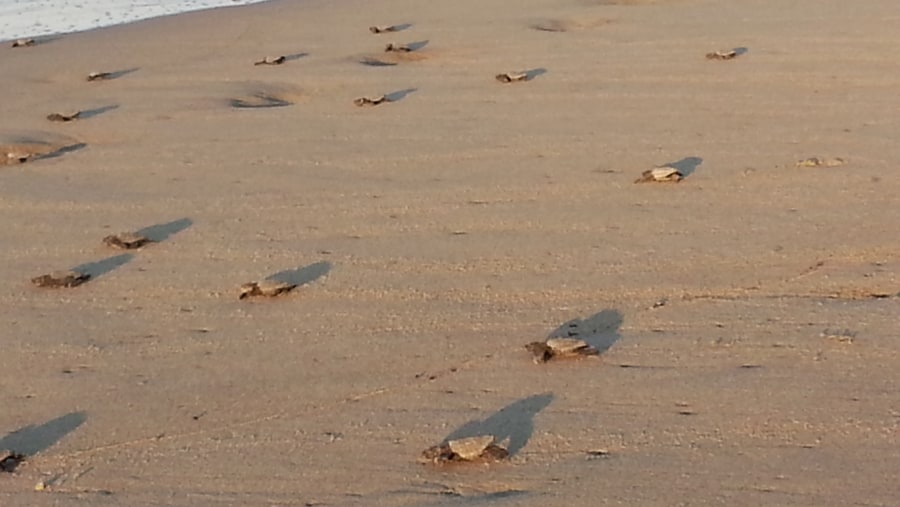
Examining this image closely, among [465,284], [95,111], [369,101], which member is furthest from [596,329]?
[95,111]

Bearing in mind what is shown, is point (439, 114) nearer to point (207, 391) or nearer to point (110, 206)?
point (110, 206)

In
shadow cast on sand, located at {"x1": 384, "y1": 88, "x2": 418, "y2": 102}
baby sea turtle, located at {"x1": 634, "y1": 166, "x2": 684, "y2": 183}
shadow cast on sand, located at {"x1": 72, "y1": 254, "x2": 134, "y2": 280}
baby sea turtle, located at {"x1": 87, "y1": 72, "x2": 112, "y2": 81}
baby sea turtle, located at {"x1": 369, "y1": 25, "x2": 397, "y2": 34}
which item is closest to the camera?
shadow cast on sand, located at {"x1": 72, "y1": 254, "x2": 134, "y2": 280}

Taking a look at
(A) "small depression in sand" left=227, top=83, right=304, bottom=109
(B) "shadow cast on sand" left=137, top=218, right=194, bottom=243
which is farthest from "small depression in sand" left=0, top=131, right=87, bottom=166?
(B) "shadow cast on sand" left=137, top=218, right=194, bottom=243

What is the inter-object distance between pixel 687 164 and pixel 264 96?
2.51 meters

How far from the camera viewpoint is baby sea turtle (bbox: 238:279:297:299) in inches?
143

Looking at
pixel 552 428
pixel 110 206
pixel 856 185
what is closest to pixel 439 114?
pixel 110 206

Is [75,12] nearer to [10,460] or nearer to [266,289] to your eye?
[266,289]

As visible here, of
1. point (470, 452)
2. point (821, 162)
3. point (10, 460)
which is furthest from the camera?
point (821, 162)

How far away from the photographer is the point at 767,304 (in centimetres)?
338

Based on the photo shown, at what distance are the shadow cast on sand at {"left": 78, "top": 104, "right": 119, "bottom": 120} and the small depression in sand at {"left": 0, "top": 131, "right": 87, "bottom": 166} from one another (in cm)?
32

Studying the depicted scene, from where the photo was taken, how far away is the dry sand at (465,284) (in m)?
2.70

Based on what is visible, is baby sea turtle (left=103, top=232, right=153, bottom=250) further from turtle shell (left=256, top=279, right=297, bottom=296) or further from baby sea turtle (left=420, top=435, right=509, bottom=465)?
baby sea turtle (left=420, top=435, right=509, bottom=465)

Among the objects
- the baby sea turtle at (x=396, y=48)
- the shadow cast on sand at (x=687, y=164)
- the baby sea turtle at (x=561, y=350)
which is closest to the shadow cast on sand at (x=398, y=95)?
the baby sea turtle at (x=396, y=48)

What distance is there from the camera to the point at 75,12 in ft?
35.8
